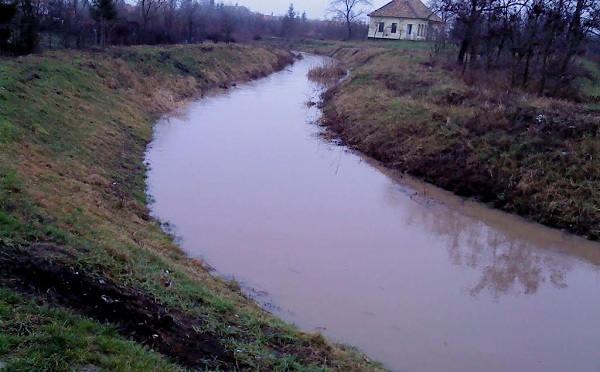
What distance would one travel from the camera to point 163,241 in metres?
9.99

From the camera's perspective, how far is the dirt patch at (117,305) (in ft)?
18.7

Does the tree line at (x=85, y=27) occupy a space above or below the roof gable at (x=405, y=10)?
below

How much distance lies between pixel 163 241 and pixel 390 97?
16128 millimetres

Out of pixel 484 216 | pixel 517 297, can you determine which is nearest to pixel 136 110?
pixel 484 216

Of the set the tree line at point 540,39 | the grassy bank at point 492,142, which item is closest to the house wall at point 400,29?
the tree line at point 540,39

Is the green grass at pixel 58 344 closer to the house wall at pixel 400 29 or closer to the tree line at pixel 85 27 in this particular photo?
the tree line at pixel 85 27

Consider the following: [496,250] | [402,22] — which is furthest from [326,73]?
[496,250]

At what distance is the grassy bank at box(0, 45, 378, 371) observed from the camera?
5117 mm

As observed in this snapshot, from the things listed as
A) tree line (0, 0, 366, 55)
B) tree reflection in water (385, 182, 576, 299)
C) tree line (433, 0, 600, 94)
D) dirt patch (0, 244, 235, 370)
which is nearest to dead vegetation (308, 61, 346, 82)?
tree line (0, 0, 366, 55)

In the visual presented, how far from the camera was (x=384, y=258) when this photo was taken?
11.0 m

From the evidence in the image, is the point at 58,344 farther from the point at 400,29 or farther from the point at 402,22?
the point at 402,22

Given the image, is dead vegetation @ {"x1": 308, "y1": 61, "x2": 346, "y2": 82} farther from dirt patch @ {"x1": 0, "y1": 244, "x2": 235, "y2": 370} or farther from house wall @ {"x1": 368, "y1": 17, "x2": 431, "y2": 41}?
dirt patch @ {"x1": 0, "y1": 244, "x2": 235, "y2": 370}

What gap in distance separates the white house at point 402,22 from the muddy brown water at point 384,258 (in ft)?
158

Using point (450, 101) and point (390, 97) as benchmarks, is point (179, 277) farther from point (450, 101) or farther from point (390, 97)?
point (390, 97)
